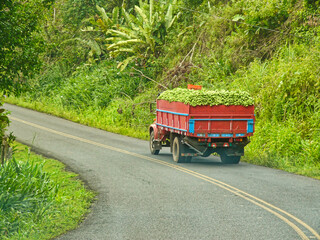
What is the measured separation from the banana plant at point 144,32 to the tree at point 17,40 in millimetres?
20360

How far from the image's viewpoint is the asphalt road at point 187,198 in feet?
28.3

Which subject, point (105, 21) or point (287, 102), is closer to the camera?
point (287, 102)

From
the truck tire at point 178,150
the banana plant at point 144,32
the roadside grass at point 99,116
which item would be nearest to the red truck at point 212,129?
the truck tire at point 178,150

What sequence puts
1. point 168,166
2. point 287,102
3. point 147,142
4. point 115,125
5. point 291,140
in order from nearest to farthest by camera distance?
point 168,166 < point 291,140 < point 287,102 < point 147,142 < point 115,125

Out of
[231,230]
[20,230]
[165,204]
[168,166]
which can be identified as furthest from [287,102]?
[20,230]

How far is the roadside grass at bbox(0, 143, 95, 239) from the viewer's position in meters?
8.52

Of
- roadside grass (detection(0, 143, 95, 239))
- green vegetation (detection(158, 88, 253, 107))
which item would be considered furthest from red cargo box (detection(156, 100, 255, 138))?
roadside grass (detection(0, 143, 95, 239))

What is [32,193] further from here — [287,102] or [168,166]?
[287,102]

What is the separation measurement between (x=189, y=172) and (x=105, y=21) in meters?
24.9

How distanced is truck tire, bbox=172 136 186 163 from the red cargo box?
588 millimetres

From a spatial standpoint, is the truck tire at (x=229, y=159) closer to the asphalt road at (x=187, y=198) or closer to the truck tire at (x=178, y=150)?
the asphalt road at (x=187, y=198)

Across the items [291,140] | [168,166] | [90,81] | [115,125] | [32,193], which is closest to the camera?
[32,193]

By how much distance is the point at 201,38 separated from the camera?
3222cm

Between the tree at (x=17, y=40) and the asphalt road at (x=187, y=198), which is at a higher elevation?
the tree at (x=17, y=40)
